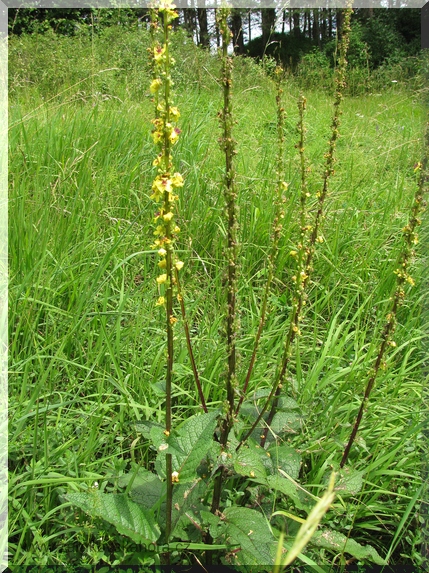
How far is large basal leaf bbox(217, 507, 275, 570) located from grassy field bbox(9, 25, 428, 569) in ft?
0.86

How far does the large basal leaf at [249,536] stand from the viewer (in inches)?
43.7

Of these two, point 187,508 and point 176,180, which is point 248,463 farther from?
point 176,180

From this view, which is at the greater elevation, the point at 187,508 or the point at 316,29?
A: the point at 316,29

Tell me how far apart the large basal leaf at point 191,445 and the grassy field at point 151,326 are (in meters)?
0.21

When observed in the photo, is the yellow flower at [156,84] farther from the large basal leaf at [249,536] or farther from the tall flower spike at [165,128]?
the large basal leaf at [249,536]

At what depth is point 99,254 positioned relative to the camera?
2443mm

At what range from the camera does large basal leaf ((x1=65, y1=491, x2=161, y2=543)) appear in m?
1.14

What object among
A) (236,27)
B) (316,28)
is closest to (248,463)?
(236,27)

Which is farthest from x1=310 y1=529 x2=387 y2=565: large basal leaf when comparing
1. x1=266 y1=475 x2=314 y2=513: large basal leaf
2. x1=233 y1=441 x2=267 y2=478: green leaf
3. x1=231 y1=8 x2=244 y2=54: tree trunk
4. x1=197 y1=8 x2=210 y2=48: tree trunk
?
x1=197 y1=8 x2=210 y2=48: tree trunk

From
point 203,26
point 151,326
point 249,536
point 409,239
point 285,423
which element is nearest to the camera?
point 249,536

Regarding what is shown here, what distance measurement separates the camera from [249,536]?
1131 millimetres

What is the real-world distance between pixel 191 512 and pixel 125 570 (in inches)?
9.3

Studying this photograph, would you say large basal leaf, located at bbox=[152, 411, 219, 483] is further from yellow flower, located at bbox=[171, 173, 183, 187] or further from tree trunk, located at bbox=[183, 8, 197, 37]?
tree trunk, located at bbox=[183, 8, 197, 37]

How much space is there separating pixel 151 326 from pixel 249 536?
1160 millimetres
